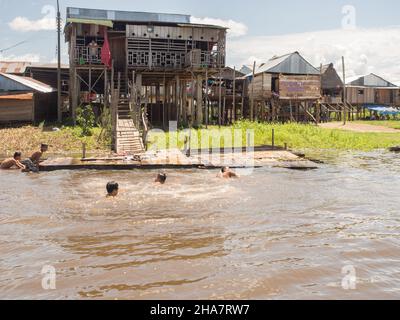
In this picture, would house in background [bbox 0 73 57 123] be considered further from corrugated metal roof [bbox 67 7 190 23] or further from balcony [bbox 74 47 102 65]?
corrugated metal roof [bbox 67 7 190 23]

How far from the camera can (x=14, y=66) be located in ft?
111

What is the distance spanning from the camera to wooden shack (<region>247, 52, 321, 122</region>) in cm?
3678

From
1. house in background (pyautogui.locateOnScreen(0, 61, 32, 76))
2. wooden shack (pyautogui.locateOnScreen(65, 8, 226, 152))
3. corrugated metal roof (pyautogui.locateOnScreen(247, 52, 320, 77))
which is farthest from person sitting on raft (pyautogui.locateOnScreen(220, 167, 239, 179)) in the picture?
corrugated metal roof (pyautogui.locateOnScreen(247, 52, 320, 77))

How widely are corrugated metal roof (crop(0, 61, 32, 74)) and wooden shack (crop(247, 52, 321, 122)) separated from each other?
16.6 metres

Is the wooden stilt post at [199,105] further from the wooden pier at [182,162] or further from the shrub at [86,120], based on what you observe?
the wooden pier at [182,162]

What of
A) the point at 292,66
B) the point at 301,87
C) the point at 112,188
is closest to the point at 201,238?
the point at 112,188

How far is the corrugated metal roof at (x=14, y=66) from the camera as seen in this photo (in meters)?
32.8

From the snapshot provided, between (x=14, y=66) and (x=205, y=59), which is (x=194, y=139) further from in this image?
→ (x=14, y=66)

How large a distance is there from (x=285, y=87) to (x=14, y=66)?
65.9 feet

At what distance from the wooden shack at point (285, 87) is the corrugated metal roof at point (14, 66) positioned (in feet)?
54.6

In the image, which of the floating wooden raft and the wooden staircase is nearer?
the floating wooden raft

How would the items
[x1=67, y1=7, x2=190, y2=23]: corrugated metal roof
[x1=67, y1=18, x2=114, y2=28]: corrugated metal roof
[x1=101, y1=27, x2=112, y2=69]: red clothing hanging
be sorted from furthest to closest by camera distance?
[x1=67, y1=7, x2=190, y2=23]: corrugated metal roof < [x1=67, y1=18, x2=114, y2=28]: corrugated metal roof < [x1=101, y1=27, x2=112, y2=69]: red clothing hanging
